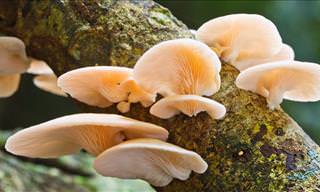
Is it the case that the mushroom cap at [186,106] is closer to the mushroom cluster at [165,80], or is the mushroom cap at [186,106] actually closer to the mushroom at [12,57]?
the mushroom cluster at [165,80]

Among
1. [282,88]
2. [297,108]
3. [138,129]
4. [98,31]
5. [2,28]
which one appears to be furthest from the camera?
[297,108]

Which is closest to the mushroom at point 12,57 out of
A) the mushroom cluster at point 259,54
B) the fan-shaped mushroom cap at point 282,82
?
the mushroom cluster at point 259,54

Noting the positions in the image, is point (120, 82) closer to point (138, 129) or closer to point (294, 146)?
point (138, 129)

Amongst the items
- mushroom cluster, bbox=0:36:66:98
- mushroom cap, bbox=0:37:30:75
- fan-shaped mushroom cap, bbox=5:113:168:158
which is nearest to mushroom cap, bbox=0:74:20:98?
mushroom cluster, bbox=0:36:66:98

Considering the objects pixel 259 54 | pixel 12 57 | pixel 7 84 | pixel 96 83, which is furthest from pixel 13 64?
pixel 259 54

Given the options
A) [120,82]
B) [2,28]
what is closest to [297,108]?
[2,28]

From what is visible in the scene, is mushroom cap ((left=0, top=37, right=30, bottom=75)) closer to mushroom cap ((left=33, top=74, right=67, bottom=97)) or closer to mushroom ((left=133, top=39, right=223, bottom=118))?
mushroom cap ((left=33, top=74, right=67, bottom=97))
